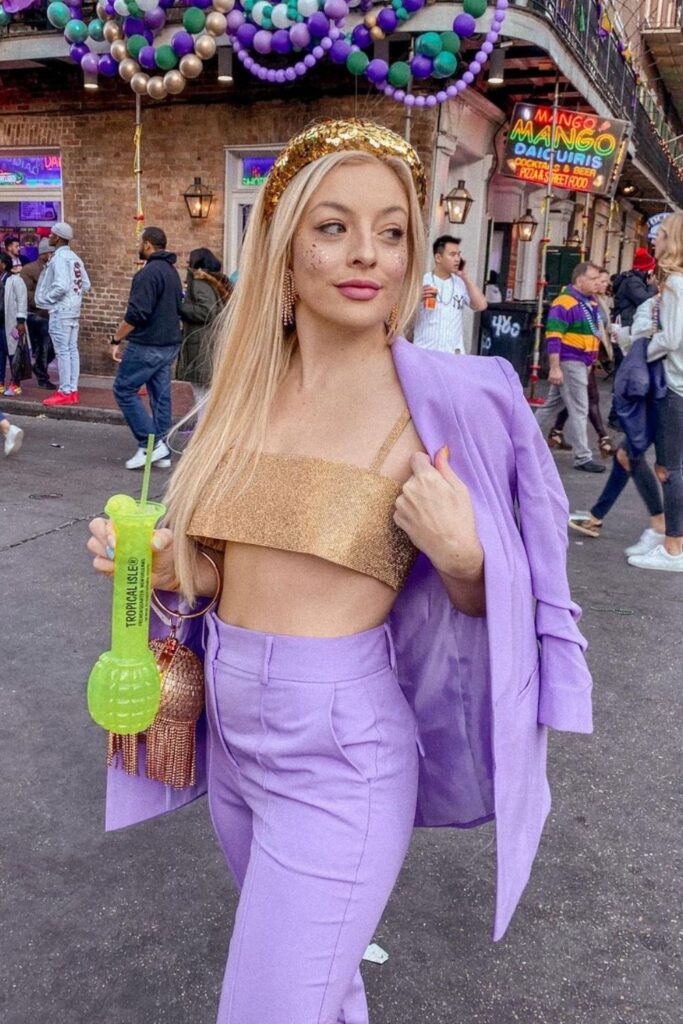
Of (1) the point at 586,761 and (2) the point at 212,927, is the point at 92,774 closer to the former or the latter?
(2) the point at 212,927

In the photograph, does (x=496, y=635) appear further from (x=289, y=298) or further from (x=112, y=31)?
(x=112, y=31)

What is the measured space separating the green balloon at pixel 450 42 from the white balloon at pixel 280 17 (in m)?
1.75

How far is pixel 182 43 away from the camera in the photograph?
36.6 ft

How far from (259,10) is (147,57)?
5.46 ft

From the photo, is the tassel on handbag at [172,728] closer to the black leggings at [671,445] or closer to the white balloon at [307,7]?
the black leggings at [671,445]

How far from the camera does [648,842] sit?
3053mm

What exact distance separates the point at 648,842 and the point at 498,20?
9.83 m

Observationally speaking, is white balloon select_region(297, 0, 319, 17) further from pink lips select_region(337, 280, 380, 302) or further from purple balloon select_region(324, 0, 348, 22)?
pink lips select_region(337, 280, 380, 302)

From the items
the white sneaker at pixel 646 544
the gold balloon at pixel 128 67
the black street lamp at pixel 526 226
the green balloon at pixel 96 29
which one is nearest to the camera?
the white sneaker at pixel 646 544

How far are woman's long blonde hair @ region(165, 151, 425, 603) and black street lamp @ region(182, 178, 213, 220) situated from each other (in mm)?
12114

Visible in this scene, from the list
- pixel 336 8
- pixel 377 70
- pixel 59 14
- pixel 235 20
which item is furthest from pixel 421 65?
pixel 59 14

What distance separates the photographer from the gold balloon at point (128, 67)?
11.4 meters

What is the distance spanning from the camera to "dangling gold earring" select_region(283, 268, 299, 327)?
1.66 m

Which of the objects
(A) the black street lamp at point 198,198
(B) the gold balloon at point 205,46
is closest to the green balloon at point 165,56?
(B) the gold balloon at point 205,46
